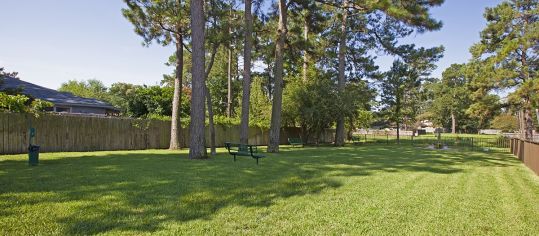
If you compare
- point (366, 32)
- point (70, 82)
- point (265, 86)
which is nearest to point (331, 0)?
point (366, 32)

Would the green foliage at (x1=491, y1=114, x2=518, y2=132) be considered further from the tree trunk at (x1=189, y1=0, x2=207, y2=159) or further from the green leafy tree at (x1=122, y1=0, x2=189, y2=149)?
the tree trunk at (x1=189, y1=0, x2=207, y2=159)

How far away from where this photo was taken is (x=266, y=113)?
29.7m

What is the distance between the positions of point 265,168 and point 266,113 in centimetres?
1917

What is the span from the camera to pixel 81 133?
56.9ft

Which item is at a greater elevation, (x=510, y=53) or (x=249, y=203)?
(x=510, y=53)

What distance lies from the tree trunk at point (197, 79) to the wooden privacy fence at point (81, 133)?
736 centimetres

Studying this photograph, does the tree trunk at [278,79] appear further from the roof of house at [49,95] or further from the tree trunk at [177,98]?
the roof of house at [49,95]

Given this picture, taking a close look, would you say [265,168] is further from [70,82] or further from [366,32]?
[70,82]

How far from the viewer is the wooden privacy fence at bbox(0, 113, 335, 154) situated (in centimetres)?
1466

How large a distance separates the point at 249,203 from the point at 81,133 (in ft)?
46.6

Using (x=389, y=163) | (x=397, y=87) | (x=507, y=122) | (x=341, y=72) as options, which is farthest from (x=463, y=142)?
(x=507, y=122)

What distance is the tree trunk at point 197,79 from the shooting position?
42.9ft

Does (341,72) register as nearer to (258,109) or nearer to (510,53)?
(258,109)

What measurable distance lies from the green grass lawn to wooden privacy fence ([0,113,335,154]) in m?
6.58
